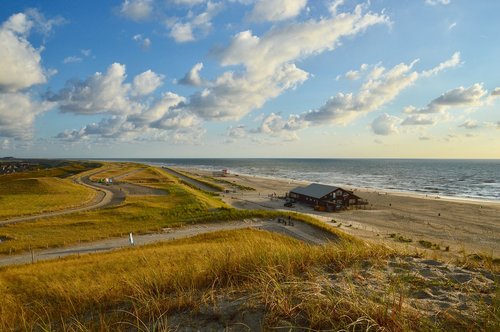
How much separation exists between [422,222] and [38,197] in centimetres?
6906

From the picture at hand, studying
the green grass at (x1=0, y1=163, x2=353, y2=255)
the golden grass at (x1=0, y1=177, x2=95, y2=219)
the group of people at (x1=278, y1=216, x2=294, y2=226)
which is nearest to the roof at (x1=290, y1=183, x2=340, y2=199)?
the green grass at (x1=0, y1=163, x2=353, y2=255)

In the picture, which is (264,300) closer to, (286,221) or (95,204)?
(286,221)

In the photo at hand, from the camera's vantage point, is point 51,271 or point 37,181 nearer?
point 51,271

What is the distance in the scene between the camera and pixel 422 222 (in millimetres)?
51938

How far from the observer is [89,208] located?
1971 inches

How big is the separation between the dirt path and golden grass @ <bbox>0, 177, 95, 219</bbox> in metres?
21.1

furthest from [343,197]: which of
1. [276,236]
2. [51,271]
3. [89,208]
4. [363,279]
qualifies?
[363,279]

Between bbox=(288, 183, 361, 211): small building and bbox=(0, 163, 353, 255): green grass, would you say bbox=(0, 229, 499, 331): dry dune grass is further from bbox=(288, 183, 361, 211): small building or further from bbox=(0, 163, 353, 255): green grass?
bbox=(288, 183, 361, 211): small building

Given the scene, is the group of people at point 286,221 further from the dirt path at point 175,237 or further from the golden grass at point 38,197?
the golden grass at point 38,197

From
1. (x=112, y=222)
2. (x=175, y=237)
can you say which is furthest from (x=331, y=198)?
(x=112, y=222)

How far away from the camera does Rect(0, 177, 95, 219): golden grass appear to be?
157 feet

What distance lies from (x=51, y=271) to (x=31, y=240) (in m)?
14.8

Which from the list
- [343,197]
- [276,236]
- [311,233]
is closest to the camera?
[276,236]

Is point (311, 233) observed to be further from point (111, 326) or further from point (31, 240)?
point (111, 326)
